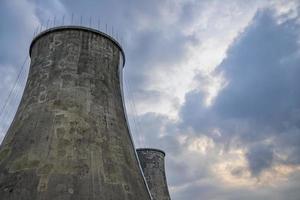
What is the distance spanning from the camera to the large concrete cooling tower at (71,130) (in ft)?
27.0

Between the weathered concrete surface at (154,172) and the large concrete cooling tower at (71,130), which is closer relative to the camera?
the large concrete cooling tower at (71,130)

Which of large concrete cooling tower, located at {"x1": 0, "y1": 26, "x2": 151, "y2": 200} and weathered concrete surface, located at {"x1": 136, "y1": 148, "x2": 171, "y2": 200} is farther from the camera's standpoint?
weathered concrete surface, located at {"x1": 136, "y1": 148, "x2": 171, "y2": 200}

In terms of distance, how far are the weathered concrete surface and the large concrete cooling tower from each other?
1229 centimetres

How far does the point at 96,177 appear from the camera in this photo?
28.2 ft

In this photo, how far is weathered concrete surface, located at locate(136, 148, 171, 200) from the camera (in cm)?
2272

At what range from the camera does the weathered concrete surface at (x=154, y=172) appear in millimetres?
22719

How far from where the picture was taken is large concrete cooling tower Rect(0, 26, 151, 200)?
823 cm

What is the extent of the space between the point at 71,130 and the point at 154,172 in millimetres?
14762

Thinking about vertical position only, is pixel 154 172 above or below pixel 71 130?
above

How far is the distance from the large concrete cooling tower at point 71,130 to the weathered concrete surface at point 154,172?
40.3ft

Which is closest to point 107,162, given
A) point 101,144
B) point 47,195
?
point 101,144

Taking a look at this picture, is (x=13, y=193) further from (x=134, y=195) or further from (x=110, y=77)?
(x=110, y=77)

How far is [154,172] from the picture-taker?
22.9m

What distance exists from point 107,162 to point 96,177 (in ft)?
2.27
